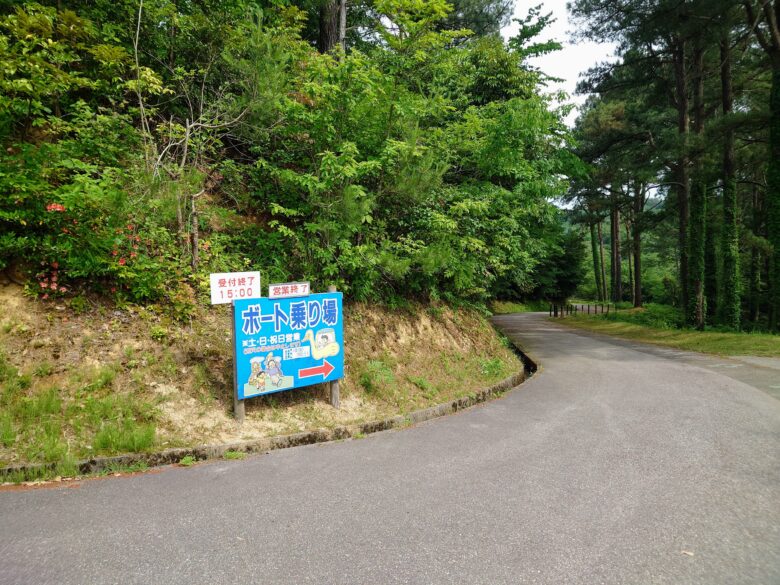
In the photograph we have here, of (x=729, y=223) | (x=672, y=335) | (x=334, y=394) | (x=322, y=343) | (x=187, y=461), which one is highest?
(x=729, y=223)

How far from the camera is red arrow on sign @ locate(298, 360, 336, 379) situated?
528 cm

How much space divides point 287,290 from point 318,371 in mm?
1154

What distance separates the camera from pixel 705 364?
32.5 feet

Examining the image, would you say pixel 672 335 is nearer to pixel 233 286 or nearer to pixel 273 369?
pixel 273 369

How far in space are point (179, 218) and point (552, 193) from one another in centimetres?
883

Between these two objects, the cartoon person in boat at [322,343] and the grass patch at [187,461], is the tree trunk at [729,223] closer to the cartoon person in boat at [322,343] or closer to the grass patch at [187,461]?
the cartoon person in boat at [322,343]

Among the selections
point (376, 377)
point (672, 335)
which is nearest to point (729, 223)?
point (672, 335)

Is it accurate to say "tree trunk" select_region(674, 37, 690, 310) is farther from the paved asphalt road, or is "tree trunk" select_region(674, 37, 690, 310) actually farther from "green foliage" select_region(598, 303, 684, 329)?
the paved asphalt road

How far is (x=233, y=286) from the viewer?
4.80 m

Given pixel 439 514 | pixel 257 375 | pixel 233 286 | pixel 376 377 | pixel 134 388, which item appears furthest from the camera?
pixel 376 377

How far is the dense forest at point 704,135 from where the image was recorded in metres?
13.2

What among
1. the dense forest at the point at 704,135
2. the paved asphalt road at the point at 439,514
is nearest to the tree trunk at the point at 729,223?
the dense forest at the point at 704,135

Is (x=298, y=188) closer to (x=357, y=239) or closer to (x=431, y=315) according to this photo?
(x=357, y=239)

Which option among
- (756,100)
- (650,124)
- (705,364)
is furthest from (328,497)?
(650,124)
